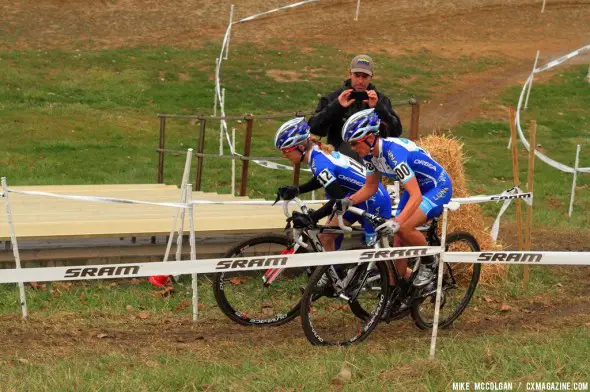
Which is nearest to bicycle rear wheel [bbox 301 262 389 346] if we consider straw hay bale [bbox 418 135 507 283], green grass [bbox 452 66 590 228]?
straw hay bale [bbox 418 135 507 283]

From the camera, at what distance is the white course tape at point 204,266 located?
20.2 feet

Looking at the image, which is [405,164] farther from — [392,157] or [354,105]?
[354,105]

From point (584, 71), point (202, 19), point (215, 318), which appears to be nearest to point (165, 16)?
point (202, 19)

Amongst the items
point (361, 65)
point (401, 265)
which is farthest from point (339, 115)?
point (401, 265)

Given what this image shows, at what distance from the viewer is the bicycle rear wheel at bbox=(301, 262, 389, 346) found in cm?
689

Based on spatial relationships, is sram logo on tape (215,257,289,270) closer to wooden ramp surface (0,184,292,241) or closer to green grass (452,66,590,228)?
wooden ramp surface (0,184,292,241)

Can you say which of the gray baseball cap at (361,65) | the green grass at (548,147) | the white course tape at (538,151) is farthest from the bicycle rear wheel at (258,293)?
the white course tape at (538,151)

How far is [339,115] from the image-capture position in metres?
9.16

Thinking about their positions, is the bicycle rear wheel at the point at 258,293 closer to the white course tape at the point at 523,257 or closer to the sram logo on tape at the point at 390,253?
the sram logo on tape at the point at 390,253

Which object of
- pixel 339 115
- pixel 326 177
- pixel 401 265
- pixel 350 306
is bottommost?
pixel 350 306

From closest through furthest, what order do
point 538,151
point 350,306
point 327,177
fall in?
point 350,306
point 327,177
point 538,151

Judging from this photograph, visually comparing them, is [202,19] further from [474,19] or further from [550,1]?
[550,1]

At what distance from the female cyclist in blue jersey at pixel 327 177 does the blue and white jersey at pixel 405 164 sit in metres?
0.33

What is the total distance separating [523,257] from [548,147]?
61.8ft
